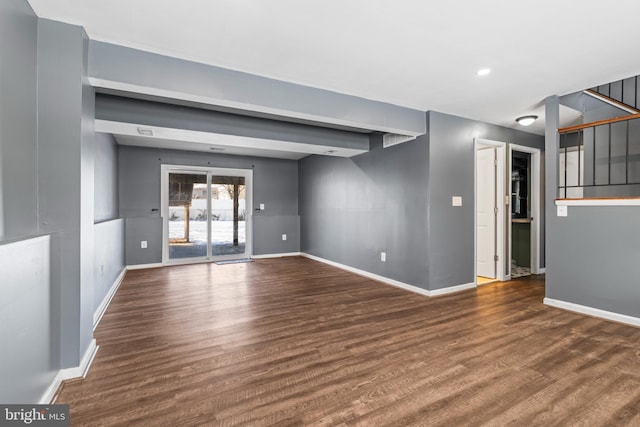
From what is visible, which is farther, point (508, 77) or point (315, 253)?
point (315, 253)

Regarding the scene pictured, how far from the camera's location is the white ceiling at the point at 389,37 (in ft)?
6.45

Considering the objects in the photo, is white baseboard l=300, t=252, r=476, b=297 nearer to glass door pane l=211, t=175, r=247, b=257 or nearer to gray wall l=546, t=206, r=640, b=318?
gray wall l=546, t=206, r=640, b=318

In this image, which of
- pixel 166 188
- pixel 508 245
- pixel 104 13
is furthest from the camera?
pixel 166 188

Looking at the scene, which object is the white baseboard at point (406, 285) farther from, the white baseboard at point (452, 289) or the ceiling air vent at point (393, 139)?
the ceiling air vent at point (393, 139)

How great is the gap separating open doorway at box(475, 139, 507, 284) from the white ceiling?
1.53 metres

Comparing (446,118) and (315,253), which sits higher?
(446,118)

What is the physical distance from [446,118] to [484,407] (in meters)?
A: 3.47

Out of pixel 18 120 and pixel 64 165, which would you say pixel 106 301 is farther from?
pixel 18 120

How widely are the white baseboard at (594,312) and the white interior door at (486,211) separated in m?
1.29

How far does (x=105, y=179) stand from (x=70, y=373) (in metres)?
3.01

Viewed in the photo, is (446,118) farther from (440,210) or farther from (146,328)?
(146,328)

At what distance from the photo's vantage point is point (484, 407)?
1756mm

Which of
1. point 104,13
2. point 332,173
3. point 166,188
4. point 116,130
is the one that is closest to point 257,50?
point 104,13

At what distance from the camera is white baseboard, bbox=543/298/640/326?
9.75 ft
